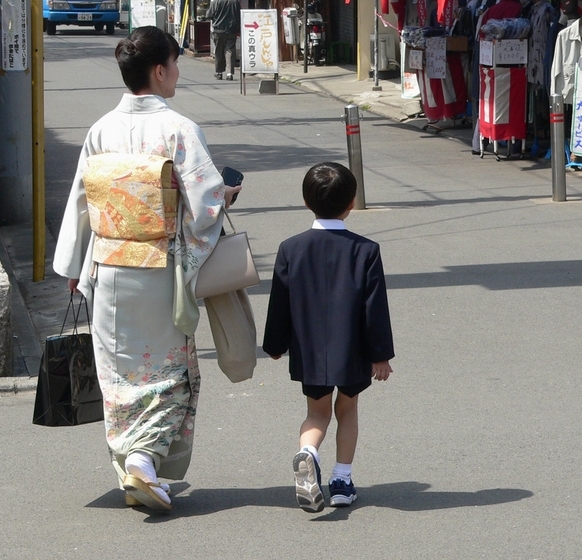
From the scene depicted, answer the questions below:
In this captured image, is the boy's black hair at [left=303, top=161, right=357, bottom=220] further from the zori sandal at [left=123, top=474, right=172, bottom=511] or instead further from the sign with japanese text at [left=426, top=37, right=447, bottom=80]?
the sign with japanese text at [left=426, top=37, right=447, bottom=80]

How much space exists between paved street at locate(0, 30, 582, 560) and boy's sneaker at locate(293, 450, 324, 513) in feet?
0.32

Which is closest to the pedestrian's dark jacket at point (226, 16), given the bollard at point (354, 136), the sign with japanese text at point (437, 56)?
the sign with japanese text at point (437, 56)

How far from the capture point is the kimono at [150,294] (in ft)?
12.6

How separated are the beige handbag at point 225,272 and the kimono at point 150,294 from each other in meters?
0.04

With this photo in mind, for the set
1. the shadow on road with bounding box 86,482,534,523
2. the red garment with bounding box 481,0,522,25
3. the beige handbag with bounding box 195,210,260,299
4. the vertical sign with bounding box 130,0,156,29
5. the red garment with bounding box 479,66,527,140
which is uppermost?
the vertical sign with bounding box 130,0,156,29

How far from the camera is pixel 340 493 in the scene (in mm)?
4105

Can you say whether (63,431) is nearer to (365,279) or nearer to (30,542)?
(30,542)

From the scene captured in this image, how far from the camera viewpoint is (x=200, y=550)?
3.79 metres

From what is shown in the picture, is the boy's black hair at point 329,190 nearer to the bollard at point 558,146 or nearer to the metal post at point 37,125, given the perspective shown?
the metal post at point 37,125

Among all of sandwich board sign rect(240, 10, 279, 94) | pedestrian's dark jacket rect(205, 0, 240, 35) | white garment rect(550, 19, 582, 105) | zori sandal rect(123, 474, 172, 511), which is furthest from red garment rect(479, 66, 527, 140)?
pedestrian's dark jacket rect(205, 0, 240, 35)

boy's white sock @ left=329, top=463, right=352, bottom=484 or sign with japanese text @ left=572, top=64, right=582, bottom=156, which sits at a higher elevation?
sign with japanese text @ left=572, top=64, right=582, bottom=156

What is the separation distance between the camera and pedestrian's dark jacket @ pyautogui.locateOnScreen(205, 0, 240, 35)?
2342 cm

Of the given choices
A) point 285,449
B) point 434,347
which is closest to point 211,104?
point 434,347

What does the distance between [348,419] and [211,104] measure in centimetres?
1607
